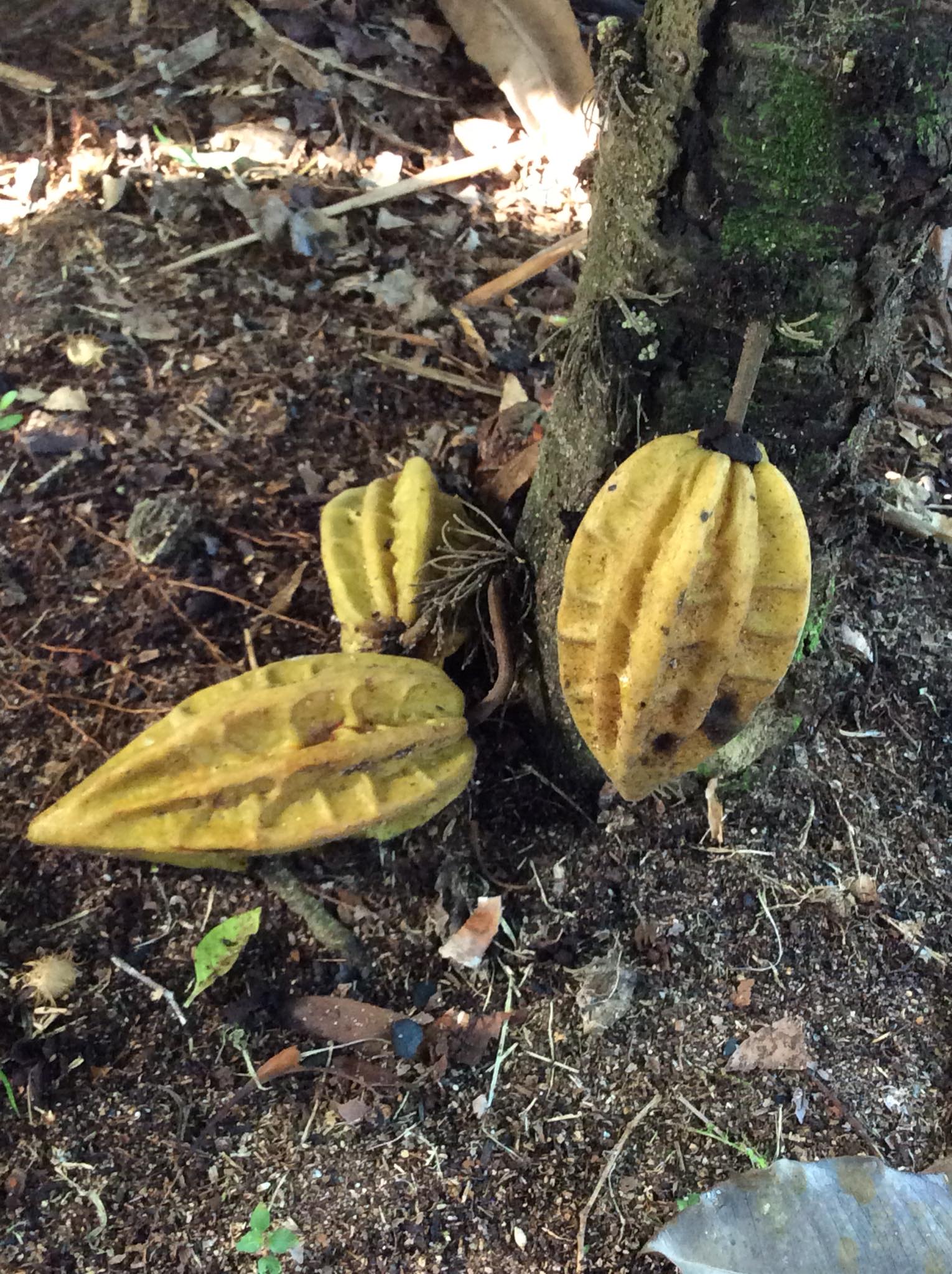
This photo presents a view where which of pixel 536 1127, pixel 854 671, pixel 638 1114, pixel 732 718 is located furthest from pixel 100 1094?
pixel 854 671

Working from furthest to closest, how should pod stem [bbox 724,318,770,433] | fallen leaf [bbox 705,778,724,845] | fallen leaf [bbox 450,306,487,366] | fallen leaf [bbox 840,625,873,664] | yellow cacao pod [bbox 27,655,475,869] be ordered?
fallen leaf [bbox 450,306,487,366]
fallen leaf [bbox 840,625,873,664]
fallen leaf [bbox 705,778,724,845]
yellow cacao pod [bbox 27,655,475,869]
pod stem [bbox 724,318,770,433]

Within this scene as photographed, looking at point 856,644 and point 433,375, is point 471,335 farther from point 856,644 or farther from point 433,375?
point 856,644

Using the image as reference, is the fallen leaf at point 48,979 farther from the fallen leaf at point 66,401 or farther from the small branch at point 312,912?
→ the fallen leaf at point 66,401

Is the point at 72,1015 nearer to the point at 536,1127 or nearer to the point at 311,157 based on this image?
the point at 536,1127

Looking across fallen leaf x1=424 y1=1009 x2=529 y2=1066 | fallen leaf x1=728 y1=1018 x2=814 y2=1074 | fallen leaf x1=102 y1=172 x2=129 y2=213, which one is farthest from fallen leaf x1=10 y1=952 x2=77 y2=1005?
fallen leaf x1=102 y1=172 x2=129 y2=213

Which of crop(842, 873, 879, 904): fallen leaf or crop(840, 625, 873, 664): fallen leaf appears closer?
crop(842, 873, 879, 904): fallen leaf

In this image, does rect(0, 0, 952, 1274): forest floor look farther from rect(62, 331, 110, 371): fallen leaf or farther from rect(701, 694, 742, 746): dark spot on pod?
rect(701, 694, 742, 746): dark spot on pod

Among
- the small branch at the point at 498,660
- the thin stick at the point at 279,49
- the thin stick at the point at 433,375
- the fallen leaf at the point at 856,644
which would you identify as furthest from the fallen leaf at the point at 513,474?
the thin stick at the point at 279,49
